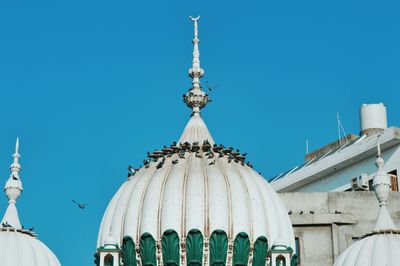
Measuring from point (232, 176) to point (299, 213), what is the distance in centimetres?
2342

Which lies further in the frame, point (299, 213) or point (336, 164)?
point (336, 164)

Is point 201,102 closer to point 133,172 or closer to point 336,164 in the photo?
point 133,172

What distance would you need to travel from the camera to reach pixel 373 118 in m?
68.6

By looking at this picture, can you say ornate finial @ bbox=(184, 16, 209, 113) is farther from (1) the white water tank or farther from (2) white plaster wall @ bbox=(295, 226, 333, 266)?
(1) the white water tank

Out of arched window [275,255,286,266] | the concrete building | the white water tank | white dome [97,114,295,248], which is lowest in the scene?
arched window [275,255,286,266]

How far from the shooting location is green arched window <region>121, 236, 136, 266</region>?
A: 3588cm

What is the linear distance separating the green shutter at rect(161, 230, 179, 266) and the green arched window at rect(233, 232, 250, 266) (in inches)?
57.9

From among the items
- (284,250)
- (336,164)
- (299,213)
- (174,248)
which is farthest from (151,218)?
(336,164)

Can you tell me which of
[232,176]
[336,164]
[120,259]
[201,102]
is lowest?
[120,259]

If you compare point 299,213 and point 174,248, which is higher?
point 299,213

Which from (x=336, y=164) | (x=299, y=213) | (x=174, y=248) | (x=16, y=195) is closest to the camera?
(x=174, y=248)

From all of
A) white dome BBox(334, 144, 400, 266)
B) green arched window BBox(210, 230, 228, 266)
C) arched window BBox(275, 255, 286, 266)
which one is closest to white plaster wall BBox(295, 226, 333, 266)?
white dome BBox(334, 144, 400, 266)

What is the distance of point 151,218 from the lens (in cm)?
3606

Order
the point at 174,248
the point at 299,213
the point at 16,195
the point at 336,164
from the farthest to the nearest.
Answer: the point at 336,164 → the point at 299,213 → the point at 16,195 → the point at 174,248
